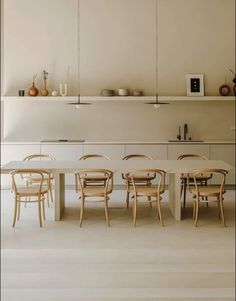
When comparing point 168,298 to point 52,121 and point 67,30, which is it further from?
point 67,30

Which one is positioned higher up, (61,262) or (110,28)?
(110,28)

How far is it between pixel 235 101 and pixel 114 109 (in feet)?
6.53

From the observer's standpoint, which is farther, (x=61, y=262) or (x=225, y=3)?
(x=225, y=3)

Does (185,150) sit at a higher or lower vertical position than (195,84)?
lower

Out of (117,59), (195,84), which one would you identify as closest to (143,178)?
(195,84)

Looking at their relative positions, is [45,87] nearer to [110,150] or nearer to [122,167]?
[110,150]

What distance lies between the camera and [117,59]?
285 inches

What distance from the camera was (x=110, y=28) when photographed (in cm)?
719

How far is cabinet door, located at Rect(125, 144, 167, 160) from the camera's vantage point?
6.84 m

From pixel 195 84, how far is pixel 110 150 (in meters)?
1.79

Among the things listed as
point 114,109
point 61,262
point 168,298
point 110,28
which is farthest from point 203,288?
point 110,28

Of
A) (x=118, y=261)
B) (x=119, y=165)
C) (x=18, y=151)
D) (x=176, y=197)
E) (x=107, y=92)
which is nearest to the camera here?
(x=118, y=261)

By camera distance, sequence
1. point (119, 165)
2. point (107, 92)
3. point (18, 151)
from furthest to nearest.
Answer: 1. point (107, 92)
2. point (18, 151)
3. point (119, 165)

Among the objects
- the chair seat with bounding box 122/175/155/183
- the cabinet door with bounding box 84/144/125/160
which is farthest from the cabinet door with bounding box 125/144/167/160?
the chair seat with bounding box 122/175/155/183
